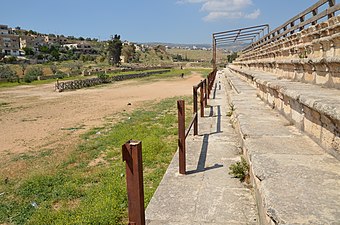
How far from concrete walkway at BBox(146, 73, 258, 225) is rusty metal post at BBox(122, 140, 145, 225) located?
829 mm

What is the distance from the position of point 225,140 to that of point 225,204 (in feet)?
8.48

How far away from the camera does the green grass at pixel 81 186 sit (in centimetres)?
404

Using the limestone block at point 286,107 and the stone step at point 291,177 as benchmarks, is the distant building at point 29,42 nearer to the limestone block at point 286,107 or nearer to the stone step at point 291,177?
the limestone block at point 286,107

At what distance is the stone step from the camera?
1655mm

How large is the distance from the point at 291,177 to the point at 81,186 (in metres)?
4.01

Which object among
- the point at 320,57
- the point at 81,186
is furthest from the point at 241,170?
the point at 81,186

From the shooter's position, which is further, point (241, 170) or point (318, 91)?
point (241, 170)

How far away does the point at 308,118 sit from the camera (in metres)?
3.12

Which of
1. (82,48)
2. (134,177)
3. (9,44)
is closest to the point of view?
(134,177)

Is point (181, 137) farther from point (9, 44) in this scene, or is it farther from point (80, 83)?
point (9, 44)

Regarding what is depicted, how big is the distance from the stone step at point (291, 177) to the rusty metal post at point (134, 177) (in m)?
0.82

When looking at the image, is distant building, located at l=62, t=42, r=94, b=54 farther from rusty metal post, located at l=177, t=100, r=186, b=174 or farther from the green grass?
rusty metal post, located at l=177, t=100, r=186, b=174

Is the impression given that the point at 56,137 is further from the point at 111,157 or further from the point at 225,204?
the point at 225,204

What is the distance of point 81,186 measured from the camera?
205 inches
